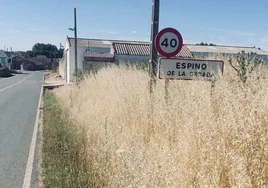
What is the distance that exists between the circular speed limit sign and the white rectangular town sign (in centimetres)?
32

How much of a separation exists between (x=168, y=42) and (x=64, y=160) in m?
3.17

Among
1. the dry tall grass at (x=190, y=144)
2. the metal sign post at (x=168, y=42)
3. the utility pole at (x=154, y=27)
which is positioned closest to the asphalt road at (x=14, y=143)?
the dry tall grass at (x=190, y=144)

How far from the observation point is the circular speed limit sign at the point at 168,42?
6.28 meters

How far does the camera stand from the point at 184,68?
6.15 m

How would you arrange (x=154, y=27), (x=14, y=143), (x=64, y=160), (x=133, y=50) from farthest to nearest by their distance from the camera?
1. (x=133, y=50)
2. (x=14, y=143)
3. (x=154, y=27)
4. (x=64, y=160)

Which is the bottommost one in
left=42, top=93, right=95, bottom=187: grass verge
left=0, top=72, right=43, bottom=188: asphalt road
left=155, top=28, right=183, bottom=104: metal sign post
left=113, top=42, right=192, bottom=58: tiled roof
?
left=0, top=72, right=43, bottom=188: asphalt road

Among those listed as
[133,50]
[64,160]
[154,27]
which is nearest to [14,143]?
[64,160]

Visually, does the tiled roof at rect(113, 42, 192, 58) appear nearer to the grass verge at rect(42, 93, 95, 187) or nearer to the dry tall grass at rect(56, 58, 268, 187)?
the grass verge at rect(42, 93, 95, 187)

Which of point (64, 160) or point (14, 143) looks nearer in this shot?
point (64, 160)

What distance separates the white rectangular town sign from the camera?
606cm

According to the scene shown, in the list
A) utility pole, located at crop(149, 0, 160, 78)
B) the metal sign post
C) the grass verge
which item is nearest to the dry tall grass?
the grass verge

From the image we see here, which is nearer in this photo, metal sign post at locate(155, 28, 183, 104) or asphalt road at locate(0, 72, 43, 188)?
asphalt road at locate(0, 72, 43, 188)

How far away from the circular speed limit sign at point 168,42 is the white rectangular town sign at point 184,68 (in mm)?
320

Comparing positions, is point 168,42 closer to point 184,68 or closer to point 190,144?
point 184,68
